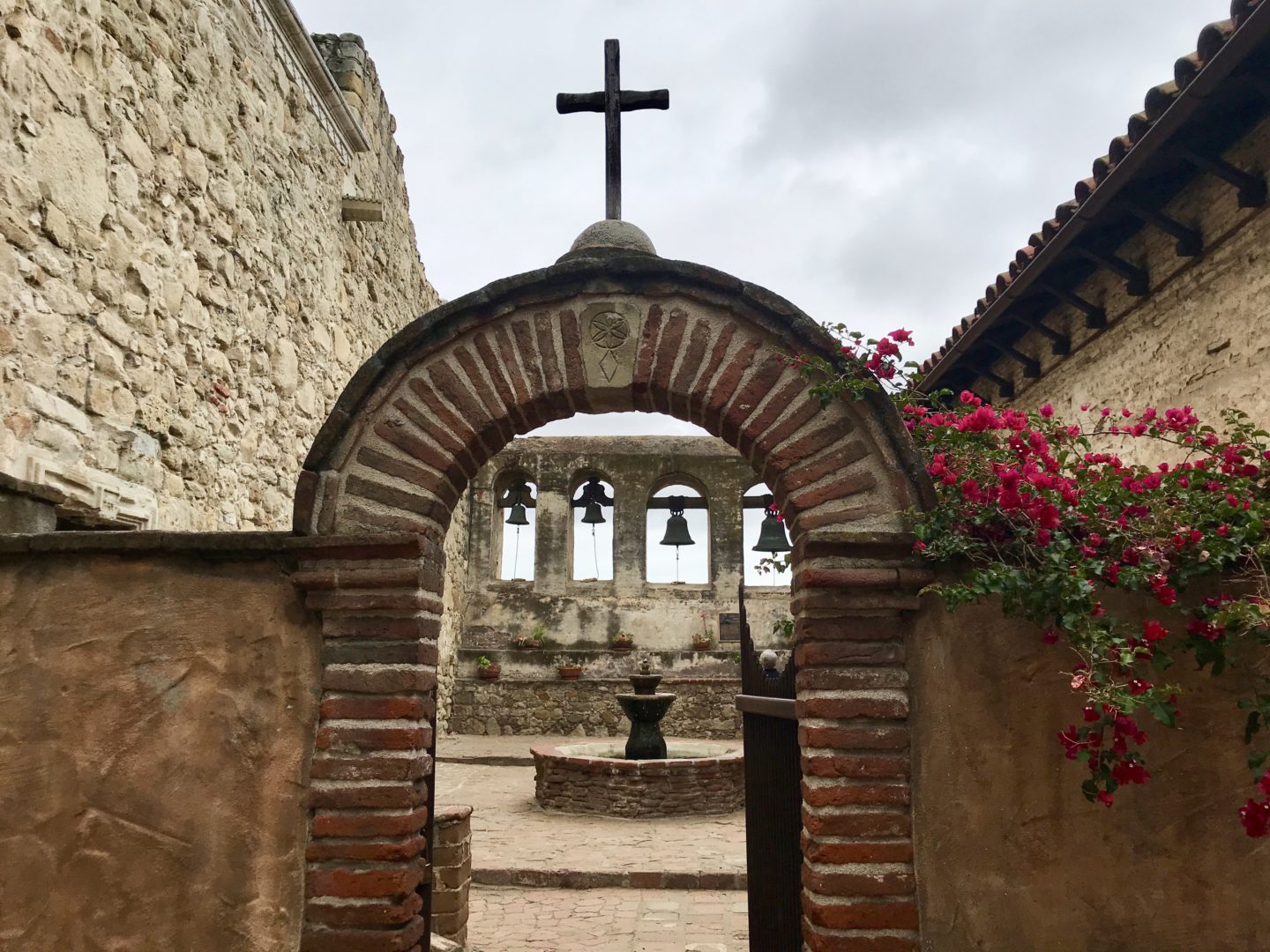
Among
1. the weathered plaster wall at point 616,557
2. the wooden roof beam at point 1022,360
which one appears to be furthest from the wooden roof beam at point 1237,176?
the weathered plaster wall at point 616,557

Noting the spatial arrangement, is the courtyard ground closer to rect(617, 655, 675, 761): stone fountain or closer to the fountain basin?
the fountain basin

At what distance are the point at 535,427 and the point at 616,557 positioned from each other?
1132 cm

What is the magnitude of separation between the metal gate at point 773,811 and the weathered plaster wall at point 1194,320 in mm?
3268

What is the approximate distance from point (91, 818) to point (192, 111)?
432 cm

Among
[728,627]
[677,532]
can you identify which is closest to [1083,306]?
[677,532]

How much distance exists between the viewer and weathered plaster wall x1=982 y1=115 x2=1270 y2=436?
488 centimetres

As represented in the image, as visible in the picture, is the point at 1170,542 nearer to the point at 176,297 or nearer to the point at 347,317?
the point at 176,297

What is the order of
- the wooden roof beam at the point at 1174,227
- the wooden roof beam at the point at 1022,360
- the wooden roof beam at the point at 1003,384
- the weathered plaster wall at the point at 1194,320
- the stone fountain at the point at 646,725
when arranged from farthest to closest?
the stone fountain at the point at 646,725, the wooden roof beam at the point at 1003,384, the wooden roof beam at the point at 1022,360, the wooden roof beam at the point at 1174,227, the weathered plaster wall at the point at 1194,320

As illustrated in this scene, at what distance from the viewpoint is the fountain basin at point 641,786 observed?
8.55 meters

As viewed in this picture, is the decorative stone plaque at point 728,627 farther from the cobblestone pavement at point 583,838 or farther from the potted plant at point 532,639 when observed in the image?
the cobblestone pavement at point 583,838

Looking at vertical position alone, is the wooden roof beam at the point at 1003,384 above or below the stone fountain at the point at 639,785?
above

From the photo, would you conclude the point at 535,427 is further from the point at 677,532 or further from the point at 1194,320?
the point at 677,532

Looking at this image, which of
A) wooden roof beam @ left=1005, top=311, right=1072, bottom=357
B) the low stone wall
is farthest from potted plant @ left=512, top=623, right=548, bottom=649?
wooden roof beam @ left=1005, top=311, right=1072, bottom=357

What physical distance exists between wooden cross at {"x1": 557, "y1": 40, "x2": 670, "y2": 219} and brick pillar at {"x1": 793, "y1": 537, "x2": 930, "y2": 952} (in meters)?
1.72
